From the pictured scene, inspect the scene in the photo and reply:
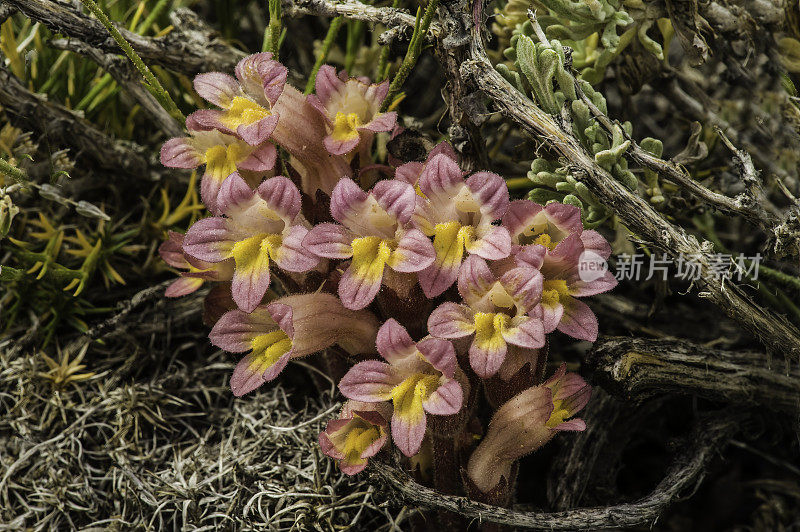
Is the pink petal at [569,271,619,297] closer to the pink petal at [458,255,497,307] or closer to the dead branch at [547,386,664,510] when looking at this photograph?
the pink petal at [458,255,497,307]

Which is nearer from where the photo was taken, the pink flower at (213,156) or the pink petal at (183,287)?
the pink flower at (213,156)

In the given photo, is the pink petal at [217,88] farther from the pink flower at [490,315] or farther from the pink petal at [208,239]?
the pink flower at [490,315]

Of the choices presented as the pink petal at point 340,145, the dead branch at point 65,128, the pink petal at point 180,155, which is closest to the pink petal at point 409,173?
the pink petal at point 340,145

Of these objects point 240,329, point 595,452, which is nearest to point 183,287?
point 240,329

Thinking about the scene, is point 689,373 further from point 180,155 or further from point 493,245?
point 180,155

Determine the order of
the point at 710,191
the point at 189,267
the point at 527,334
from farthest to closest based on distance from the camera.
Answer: the point at 189,267, the point at 710,191, the point at 527,334

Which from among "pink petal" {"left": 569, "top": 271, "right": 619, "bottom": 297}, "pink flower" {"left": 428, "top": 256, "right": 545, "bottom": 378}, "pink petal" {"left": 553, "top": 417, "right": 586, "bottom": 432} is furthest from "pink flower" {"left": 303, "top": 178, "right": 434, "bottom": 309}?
"pink petal" {"left": 553, "top": 417, "right": 586, "bottom": 432}
